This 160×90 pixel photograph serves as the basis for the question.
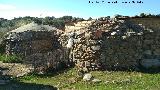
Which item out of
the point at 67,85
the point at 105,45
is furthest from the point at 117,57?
the point at 67,85

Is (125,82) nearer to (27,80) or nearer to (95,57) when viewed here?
(95,57)

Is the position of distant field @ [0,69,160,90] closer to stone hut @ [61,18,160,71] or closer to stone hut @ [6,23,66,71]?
stone hut @ [61,18,160,71]

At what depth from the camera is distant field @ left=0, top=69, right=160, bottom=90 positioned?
14.1 meters

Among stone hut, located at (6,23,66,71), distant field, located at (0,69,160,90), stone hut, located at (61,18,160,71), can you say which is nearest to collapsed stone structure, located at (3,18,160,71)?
stone hut, located at (61,18,160,71)

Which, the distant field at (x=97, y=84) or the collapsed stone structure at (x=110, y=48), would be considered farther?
the collapsed stone structure at (x=110, y=48)

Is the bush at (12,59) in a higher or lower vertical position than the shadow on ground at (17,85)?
higher

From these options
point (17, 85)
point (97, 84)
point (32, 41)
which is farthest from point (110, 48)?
point (32, 41)

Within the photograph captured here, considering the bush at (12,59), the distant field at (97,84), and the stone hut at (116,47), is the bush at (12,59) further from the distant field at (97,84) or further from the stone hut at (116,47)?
the stone hut at (116,47)

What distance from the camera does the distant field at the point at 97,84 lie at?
555 inches

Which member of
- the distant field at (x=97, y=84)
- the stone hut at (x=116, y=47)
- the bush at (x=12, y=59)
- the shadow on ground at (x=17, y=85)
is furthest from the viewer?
the bush at (x=12, y=59)

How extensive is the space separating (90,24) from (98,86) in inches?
166

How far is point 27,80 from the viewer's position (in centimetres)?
1655

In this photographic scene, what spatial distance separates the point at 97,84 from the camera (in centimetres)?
1467

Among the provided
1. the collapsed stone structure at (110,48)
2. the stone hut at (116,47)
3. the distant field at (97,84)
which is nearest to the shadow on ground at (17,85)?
the distant field at (97,84)
